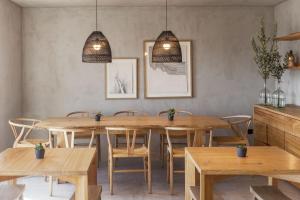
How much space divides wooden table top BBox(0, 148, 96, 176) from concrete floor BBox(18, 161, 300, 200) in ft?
4.44

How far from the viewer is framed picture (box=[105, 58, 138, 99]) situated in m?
6.38

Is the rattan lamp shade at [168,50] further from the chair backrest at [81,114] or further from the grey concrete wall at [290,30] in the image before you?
the grey concrete wall at [290,30]

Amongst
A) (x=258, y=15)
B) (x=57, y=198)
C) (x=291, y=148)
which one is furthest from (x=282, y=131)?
(x=57, y=198)

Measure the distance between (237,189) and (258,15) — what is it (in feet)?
10.5

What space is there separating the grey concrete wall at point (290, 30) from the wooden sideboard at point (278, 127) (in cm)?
52

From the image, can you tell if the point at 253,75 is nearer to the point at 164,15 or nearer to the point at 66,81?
the point at 164,15

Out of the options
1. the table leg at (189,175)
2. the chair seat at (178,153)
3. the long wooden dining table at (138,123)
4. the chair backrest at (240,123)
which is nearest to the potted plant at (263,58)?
the chair backrest at (240,123)

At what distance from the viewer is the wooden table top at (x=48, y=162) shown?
8.38 feet

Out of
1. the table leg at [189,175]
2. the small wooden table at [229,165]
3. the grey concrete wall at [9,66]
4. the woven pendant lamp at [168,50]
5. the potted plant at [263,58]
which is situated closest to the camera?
the small wooden table at [229,165]

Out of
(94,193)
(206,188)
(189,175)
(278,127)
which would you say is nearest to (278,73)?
(278,127)

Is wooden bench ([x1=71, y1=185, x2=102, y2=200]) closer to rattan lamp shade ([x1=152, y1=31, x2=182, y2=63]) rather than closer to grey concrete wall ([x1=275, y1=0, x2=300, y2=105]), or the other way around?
rattan lamp shade ([x1=152, y1=31, x2=182, y2=63])

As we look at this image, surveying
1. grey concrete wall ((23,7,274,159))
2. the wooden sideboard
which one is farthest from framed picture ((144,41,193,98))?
the wooden sideboard

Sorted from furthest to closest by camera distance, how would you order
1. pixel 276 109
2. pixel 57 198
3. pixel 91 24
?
pixel 91 24
pixel 276 109
pixel 57 198

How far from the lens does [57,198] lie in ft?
14.1
